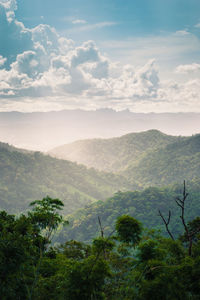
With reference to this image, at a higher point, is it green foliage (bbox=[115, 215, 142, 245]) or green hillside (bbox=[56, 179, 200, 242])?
green foliage (bbox=[115, 215, 142, 245])

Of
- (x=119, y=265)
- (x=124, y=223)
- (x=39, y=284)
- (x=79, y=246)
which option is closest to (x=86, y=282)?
(x=39, y=284)

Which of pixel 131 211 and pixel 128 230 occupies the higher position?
pixel 128 230

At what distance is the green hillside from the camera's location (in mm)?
157375

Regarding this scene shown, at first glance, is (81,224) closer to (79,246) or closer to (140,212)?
(140,212)

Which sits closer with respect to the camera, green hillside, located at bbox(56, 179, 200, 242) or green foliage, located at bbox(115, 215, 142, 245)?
green foliage, located at bbox(115, 215, 142, 245)

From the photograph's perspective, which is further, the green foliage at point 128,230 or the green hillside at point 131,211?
the green hillside at point 131,211

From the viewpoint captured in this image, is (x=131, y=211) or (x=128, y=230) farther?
(x=131, y=211)

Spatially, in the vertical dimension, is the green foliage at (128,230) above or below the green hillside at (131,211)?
above

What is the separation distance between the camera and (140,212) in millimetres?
168125

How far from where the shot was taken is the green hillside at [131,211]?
6196 inches

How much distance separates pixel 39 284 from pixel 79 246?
14822 millimetres

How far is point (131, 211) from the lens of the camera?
551 feet

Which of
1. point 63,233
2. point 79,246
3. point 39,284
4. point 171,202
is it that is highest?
point 39,284

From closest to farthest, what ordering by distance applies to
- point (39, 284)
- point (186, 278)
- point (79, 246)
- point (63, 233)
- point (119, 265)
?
point (186, 278) < point (39, 284) < point (119, 265) < point (79, 246) < point (63, 233)
